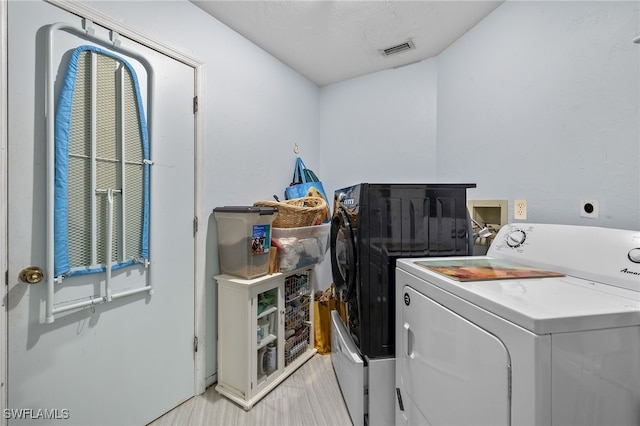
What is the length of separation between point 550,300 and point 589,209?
88 centimetres

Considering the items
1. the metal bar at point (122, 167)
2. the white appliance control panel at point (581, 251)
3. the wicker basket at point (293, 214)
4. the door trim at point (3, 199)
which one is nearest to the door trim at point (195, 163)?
the door trim at point (3, 199)

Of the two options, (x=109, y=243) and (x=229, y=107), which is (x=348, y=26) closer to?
(x=229, y=107)

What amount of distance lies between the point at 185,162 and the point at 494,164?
6.86 feet

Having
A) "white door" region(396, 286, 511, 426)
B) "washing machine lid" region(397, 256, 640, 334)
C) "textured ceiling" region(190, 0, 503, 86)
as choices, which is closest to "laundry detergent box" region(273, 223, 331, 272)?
"white door" region(396, 286, 511, 426)

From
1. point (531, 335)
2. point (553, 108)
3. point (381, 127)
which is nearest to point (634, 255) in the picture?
point (531, 335)

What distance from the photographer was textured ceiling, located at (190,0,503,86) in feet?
5.74

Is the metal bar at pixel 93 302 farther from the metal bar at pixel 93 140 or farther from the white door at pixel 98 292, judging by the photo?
the metal bar at pixel 93 140

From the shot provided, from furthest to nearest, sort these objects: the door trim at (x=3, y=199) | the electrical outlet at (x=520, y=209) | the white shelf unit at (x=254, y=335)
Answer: the white shelf unit at (x=254, y=335) < the electrical outlet at (x=520, y=209) < the door trim at (x=3, y=199)

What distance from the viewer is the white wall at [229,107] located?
1619 millimetres

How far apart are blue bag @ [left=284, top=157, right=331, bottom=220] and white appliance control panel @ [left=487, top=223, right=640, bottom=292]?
1.62 m

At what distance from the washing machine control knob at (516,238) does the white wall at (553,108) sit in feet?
0.90

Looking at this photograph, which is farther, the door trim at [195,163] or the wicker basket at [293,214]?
the wicker basket at [293,214]

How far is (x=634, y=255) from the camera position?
0.87 meters

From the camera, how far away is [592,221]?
122 centimetres
